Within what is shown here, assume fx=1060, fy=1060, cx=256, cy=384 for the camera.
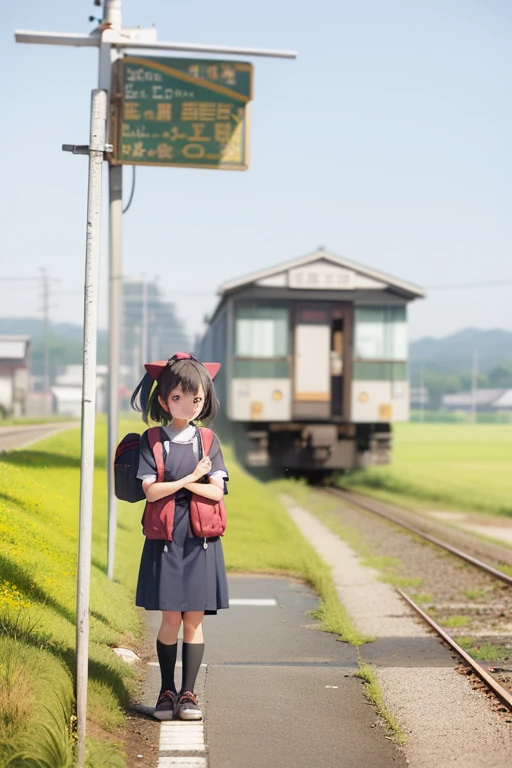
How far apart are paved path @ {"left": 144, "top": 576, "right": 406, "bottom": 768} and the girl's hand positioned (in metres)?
1.35

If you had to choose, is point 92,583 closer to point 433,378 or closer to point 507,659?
point 507,659

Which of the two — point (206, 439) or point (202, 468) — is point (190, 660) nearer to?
point (202, 468)

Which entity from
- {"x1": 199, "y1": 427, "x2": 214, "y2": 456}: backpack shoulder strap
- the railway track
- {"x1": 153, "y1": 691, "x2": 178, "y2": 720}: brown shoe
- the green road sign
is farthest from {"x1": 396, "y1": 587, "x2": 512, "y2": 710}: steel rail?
the green road sign

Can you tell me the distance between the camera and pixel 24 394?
4941 centimetres

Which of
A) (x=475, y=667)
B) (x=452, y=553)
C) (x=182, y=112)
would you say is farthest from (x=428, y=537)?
(x=475, y=667)

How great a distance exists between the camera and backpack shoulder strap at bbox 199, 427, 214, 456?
567 cm

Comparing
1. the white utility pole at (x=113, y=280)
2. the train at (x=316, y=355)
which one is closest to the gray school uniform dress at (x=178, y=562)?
the white utility pole at (x=113, y=280)

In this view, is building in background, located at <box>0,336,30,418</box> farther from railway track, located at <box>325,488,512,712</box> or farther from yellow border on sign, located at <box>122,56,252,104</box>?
yellow border on sign, located at <box>122,56,252,104</box>

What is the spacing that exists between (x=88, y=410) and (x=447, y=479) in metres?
26.6

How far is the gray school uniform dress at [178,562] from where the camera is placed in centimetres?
551

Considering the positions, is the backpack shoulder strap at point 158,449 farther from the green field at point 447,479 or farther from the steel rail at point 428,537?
the green field at point 447,479

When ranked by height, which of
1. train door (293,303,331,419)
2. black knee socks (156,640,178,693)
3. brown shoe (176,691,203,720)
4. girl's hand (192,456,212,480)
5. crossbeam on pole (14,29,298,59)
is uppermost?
crossbeam on pole (14,29,298,59)

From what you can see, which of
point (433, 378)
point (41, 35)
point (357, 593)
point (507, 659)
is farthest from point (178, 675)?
point (433, 378)

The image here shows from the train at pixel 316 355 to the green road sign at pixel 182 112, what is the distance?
12133 millimetres
